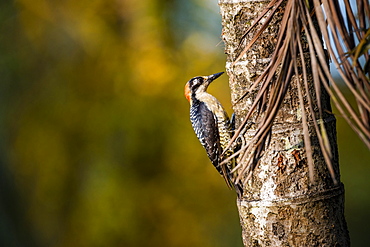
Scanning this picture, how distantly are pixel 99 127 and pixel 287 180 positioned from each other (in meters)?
6.79

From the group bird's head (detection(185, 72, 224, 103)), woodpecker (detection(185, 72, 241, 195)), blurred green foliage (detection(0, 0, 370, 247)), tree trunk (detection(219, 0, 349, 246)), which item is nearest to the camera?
tree trunk (detection(219, 0, 349, 246))

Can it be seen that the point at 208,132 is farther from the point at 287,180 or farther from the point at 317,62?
the point at 317,62

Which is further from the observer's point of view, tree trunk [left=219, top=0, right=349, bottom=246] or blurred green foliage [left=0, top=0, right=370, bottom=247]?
blurred green foliage [left=0, top=0, right=370, bottom=247]

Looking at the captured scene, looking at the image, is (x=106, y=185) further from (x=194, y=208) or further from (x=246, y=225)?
(x=246, y=225)

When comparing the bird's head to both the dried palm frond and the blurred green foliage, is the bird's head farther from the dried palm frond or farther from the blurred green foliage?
the blurred green foliage

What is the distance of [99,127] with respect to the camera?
27.8ft

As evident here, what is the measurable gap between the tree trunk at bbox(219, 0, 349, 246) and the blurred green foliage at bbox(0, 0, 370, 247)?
625 centimetres

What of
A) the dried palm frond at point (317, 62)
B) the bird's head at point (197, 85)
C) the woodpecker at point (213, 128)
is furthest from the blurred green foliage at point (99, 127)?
the dried palm frond at point (317, 62)

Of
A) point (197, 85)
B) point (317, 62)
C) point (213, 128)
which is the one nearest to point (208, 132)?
point (213, 128)

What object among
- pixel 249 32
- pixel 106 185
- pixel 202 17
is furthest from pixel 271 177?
pixel 106 185

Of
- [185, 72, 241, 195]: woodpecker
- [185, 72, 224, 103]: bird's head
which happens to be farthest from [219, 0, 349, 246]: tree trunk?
[185, 72, 224, 103]: bird's head

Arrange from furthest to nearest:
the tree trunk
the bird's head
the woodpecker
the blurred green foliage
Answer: the blurred green foliage < the bird's head < the woodpecker < the tree trunk

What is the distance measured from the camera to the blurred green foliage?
836 centimetres

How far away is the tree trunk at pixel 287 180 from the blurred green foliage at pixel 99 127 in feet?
20.5
